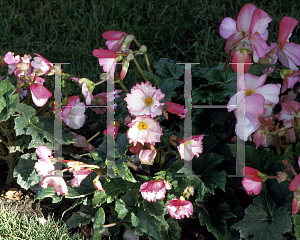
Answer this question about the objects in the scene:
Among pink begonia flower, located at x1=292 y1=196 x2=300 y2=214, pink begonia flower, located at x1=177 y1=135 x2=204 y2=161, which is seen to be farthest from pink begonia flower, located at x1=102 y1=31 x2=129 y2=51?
pink begonia flower, located at x1=292 y1=196 x2=300 y2=214

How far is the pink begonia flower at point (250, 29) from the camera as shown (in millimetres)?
Result: 1172

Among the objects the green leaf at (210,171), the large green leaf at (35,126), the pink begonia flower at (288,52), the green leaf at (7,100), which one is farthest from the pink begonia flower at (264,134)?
the green leaf at (7,100)

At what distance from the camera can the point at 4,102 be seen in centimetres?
141

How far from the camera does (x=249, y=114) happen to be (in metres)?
1.09

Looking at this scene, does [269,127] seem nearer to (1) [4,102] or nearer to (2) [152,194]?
(2) [152,194]

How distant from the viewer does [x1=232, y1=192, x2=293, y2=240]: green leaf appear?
1.14 meters

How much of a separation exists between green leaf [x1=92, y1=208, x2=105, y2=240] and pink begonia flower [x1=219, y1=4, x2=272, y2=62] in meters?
0.82

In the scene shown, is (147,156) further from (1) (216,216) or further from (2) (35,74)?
(2) (35,74)

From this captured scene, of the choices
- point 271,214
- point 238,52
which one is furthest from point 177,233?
point 238,52

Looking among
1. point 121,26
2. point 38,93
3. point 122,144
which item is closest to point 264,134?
point 122,144

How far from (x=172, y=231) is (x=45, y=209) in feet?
2.04

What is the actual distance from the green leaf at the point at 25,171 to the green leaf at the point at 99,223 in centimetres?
29

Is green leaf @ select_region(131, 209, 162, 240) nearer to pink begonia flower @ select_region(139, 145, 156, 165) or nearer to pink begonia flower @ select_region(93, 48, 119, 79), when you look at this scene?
pink begonia flower @ select_region(139, 145, 156, 165)

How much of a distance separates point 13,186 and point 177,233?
86 centimetres
